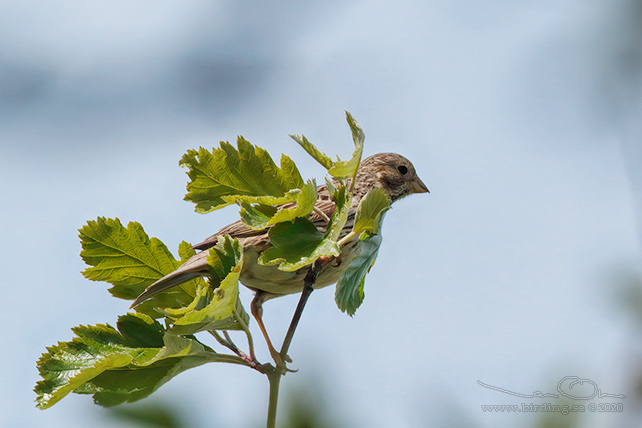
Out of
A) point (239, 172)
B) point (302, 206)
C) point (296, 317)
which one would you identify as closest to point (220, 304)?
point (296, 317)

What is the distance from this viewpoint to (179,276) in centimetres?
224

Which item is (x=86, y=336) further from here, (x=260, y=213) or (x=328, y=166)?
(x=328, y=166)

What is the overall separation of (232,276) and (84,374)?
497 millimetres

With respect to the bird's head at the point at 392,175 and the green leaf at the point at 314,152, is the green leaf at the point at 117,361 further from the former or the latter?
the bird's head at the point at 392,175

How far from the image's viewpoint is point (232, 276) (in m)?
1.90

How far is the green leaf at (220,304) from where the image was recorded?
6.15 feet

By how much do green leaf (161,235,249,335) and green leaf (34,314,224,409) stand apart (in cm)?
8

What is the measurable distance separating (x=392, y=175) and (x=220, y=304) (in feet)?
7.57

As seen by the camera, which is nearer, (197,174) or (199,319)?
(199,319)

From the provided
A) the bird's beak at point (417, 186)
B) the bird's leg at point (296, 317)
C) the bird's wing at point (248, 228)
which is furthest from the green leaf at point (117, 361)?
the bird's beak at point (417, 186)

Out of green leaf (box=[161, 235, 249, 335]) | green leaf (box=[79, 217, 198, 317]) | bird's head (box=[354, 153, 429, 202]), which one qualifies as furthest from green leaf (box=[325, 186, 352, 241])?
bird's head (box=[354, 153, 429, 202])

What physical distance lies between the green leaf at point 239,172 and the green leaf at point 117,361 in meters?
0.47

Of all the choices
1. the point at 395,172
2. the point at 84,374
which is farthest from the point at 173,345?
the point at 395,172

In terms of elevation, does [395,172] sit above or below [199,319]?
above
